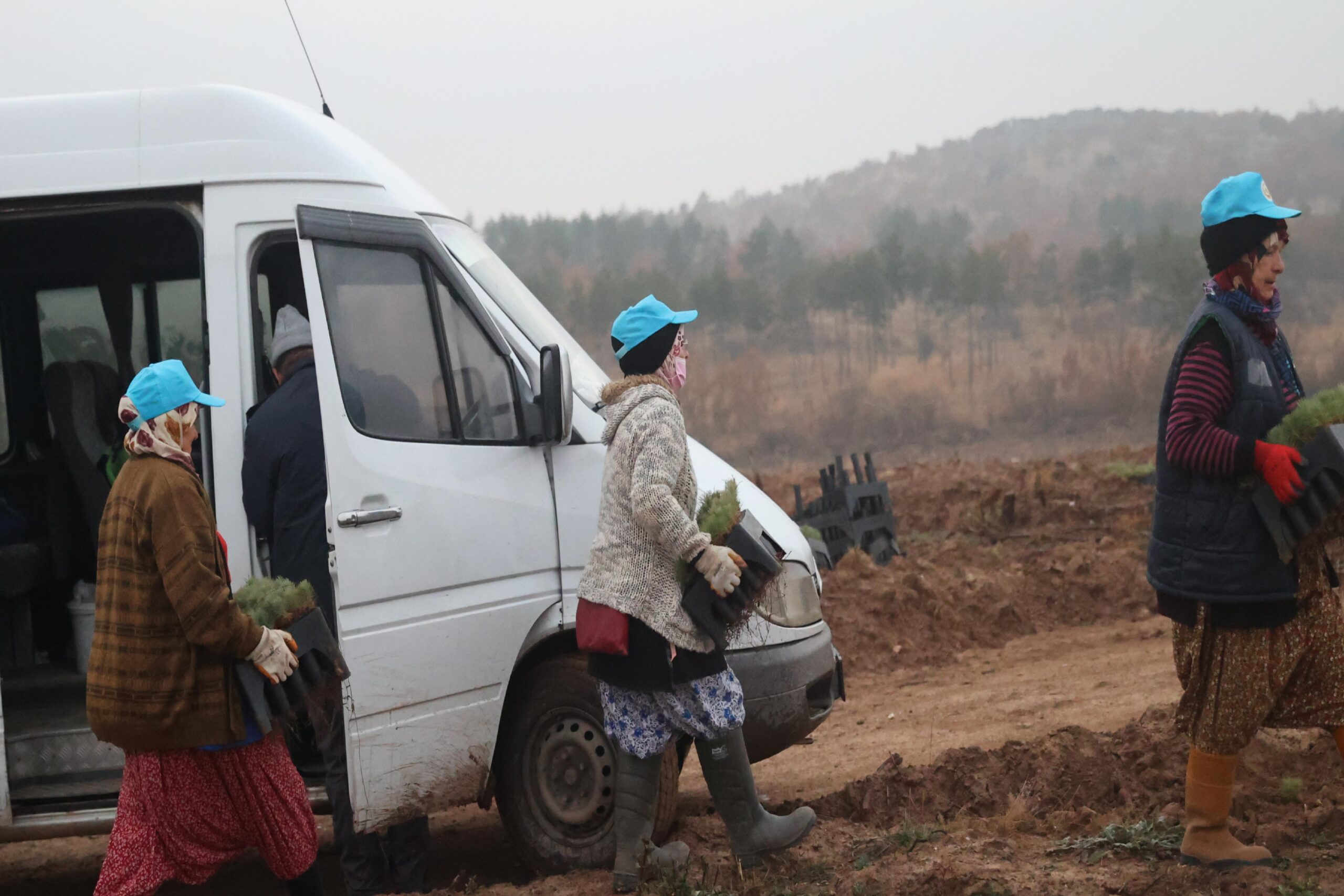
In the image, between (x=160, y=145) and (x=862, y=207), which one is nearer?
(x=160, y=145)

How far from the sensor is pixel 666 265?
65.3 m

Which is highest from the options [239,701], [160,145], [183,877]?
[160,145]

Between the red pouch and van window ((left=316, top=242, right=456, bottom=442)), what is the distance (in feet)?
3.04

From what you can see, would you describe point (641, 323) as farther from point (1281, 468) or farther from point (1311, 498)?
point (1311, 498)

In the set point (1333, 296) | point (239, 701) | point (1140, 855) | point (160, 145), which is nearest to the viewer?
point (239, 701)

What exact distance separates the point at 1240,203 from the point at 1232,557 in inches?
43.6

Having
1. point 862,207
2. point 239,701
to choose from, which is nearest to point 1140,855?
point 239,701

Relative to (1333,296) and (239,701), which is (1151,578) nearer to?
(239,701)

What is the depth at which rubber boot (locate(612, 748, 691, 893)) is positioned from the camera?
4250 millimetres

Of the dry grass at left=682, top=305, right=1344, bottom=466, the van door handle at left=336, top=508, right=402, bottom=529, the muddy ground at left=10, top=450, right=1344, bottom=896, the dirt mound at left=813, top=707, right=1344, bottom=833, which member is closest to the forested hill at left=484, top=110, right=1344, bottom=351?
the dry grass at left=682, top=305, right=1344, bottom=466

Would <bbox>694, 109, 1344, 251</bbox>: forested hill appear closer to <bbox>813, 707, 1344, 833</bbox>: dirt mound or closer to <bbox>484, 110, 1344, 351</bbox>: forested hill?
<bbox>484, 110, 1344, 351</bbox>: forested hill

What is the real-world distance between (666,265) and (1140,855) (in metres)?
62.0

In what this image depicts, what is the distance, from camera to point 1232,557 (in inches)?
152

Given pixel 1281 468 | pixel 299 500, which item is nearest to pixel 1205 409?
pixel 1281 468
